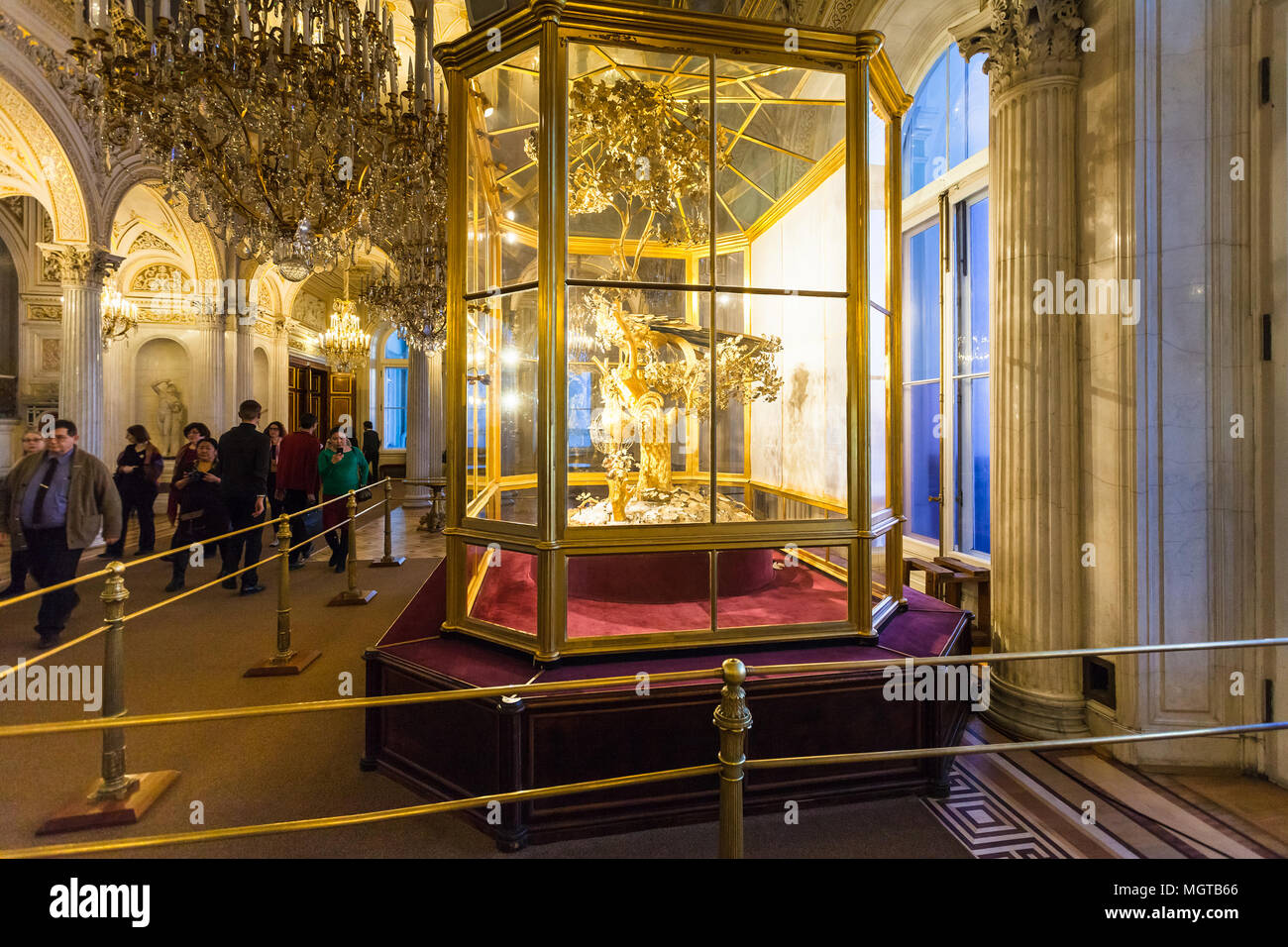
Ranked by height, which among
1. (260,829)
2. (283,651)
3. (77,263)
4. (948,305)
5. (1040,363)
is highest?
(77,263)

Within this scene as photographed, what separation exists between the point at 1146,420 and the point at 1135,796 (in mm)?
1689

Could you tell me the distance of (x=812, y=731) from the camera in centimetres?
262

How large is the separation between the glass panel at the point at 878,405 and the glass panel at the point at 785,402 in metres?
0.15

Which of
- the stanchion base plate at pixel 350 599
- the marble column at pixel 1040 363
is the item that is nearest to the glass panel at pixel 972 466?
the marble column at pixel 1040 363

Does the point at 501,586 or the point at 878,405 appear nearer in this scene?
the point at 501,586

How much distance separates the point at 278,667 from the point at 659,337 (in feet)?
10.6

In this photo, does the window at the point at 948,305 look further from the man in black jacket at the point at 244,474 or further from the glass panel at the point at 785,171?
the man in black jacket at the point at 244,474

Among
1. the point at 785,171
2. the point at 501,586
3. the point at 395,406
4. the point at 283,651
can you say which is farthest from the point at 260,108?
the point at 395,406

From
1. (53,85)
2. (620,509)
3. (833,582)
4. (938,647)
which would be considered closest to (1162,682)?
(938,647)

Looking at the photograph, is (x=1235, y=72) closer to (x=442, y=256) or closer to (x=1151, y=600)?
(x=1151, y=600)

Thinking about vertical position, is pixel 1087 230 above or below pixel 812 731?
above

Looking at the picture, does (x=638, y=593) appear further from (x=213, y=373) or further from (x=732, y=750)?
(x=213, y=373)

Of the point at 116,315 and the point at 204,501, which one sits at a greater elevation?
the point at 116,315

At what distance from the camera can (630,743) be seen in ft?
8.10
